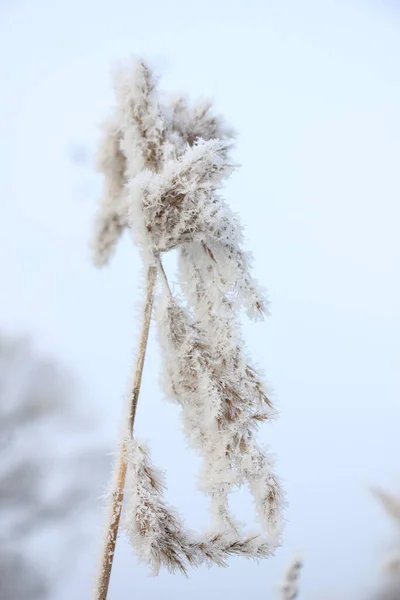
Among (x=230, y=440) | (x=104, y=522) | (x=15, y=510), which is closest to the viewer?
(x=104, y=522)

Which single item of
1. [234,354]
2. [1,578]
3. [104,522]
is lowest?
[1,578]

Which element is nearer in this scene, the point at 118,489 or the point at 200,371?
the point at 118,489

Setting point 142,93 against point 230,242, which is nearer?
point 230,242

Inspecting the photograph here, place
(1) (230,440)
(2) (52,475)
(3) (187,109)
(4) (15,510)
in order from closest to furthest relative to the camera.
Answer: (1) (230,440) < (3) (187,109) < (4) (15,510) < (2) (52,475)

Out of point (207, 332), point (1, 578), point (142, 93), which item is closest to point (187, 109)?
point (142, 93)

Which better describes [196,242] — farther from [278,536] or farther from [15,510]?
[15,510]

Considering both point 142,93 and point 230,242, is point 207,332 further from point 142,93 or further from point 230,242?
point 142,93

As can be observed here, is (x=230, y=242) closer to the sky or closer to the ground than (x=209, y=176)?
closer to the ground

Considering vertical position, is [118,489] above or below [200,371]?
below
